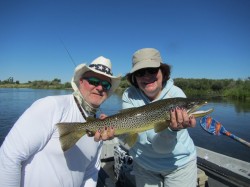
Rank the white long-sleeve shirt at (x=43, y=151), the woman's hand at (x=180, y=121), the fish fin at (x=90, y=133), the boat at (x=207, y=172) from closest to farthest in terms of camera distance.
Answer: the white long-sleeve shirt at (x=43, y=151), the fish fin at (x=90, y=133), the woman's hand at (x=180, y=121), the boat at (x=207, y=172)

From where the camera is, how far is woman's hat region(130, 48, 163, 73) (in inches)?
135

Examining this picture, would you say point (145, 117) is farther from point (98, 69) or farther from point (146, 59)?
point (98, 69)

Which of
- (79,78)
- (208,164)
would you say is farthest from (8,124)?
(79,78)

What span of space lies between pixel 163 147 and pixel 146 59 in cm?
130

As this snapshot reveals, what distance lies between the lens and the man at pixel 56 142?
2.34 m

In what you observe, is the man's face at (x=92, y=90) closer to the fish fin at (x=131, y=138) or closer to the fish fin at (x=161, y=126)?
the fish fin at (x=131, y=138)

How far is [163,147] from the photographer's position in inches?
126

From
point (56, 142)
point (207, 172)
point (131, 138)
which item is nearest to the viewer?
point (56, 142)

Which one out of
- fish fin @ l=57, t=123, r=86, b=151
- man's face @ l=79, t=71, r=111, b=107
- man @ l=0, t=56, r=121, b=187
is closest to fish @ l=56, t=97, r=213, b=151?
man @ l=0, t=56, r=121, b=187

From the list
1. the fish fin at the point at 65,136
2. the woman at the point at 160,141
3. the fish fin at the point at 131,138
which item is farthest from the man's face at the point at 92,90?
the fish fin at the point at 131,138

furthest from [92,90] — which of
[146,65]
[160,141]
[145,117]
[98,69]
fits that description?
[160,141]

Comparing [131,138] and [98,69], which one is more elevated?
[98,69]

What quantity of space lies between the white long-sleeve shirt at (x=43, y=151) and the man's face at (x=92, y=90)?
0.68 feet

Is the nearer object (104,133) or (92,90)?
(92,90)
